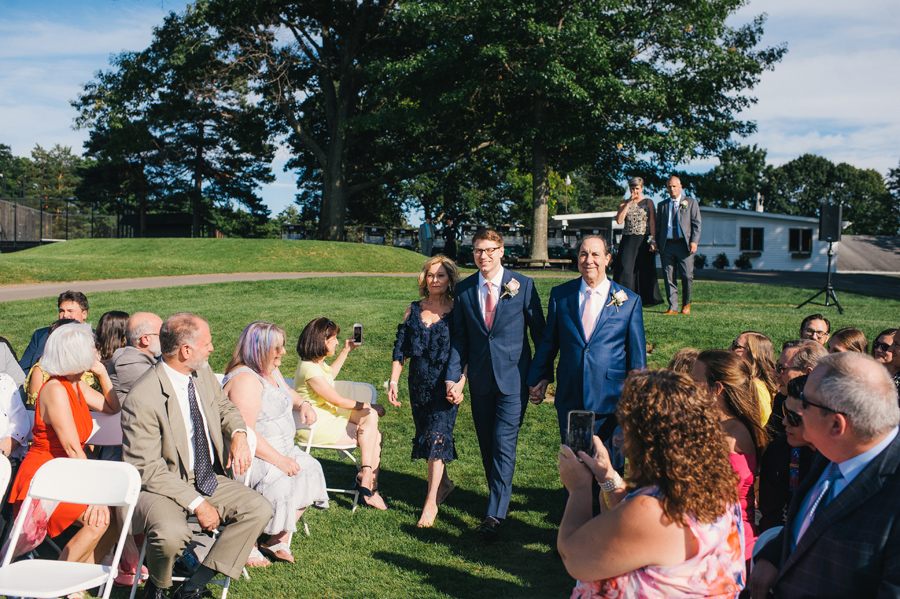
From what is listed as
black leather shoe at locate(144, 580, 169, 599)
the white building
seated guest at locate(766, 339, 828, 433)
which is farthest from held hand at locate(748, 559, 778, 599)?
the white building

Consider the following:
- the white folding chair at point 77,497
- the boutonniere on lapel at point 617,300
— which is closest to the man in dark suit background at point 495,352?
the boutonniere on lapel at point 617,300

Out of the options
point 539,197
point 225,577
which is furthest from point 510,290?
Answer: point 539,197

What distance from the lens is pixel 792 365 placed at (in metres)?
3.94

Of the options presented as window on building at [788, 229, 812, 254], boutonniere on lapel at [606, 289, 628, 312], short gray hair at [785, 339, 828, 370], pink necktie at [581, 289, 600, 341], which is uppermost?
window on building at [788, 229, 812, 254]

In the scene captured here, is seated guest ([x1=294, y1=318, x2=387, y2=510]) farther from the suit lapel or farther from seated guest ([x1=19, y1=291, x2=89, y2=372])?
seated guest ([x1=19, y1=291, x2=89, y2=372])

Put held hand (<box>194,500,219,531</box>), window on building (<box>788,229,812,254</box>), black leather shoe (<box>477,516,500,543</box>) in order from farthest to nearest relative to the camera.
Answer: window on building (<box>788,229,812,254</box>) < black leather shoe (<box>477,516,500,543</box>) < held hand (<box>194,500,219,531</box>)

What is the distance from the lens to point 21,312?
525 inches

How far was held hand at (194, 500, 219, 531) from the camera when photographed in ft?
11.9

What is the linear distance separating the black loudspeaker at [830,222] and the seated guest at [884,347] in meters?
8.79

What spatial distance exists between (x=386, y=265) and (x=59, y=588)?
21.1 m

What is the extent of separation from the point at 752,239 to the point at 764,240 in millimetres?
654

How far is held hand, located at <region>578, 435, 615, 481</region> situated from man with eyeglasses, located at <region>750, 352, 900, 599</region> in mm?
661

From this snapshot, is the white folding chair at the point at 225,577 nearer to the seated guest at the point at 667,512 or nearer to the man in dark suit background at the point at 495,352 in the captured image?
the man in dark suit background at the point at 495,352

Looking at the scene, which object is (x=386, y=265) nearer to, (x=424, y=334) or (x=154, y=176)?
(x=424, y=334)
